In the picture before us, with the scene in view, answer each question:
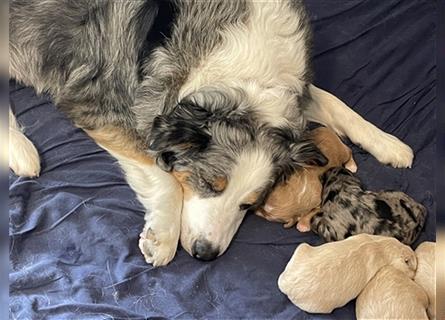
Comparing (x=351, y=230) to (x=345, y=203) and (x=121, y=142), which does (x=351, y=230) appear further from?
Answer: (x=121, y=142)

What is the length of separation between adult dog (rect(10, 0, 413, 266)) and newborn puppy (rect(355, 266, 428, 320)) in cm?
52

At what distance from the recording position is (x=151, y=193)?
8.24ft

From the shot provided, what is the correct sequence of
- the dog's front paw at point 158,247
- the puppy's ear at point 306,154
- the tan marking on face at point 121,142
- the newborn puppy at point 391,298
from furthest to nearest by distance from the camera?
the tan marking on face at point 121,142 → the puppy's ear at point 306,154 → the dog's front paw at point 158,247 → the newborn puppy at point 391,298

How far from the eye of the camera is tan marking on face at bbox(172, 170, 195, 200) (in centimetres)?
243

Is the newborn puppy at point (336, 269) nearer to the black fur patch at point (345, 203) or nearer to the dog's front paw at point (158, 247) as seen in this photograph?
the black fur patch at point (345, 203)

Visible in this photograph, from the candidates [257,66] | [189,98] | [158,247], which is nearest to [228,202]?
[158,247]

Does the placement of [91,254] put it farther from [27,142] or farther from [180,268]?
[27,142]

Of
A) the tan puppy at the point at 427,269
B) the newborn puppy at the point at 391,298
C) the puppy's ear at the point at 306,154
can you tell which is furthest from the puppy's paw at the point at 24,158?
the tan puppy at the point at 427,269

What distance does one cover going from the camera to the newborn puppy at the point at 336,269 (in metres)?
2.15

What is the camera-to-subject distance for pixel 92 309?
2.17 metres

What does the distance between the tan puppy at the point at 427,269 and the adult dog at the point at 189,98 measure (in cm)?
51

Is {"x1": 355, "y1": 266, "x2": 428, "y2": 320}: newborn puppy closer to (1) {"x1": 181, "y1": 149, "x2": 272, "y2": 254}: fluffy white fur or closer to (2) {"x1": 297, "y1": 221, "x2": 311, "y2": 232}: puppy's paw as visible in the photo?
(2) {"x1": 297, "y1": 221, "x2": 311, "y2": 232}: puppy's paw

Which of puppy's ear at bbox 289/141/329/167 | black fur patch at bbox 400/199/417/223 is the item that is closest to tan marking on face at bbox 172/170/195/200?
puppy's ear at bbox 289/141/329/167

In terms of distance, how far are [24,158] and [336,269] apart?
1.31 metres
